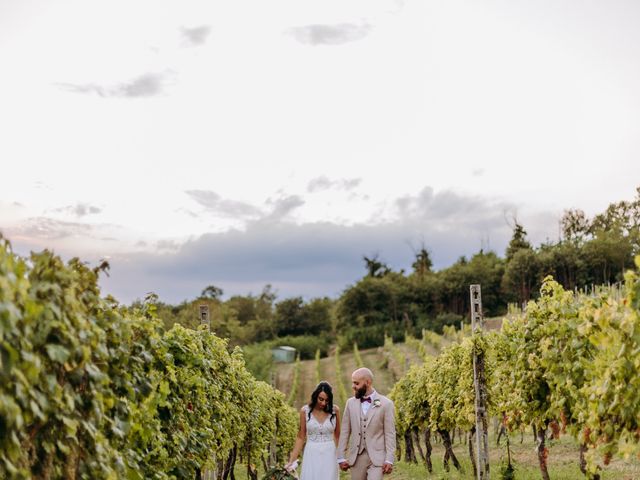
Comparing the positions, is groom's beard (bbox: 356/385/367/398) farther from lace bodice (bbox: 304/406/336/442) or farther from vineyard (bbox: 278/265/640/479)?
vineyard (bbox: 278/265/640/479)

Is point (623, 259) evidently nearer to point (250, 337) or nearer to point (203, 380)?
point (250, 337)

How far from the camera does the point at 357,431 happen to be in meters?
7.52

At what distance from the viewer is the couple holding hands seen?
7422mm

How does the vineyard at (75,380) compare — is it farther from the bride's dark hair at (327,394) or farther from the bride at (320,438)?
the bride's dark hair at (327,394)

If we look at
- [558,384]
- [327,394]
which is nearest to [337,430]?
[327,394]

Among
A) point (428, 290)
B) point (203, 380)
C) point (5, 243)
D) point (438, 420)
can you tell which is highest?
point (428, 290)

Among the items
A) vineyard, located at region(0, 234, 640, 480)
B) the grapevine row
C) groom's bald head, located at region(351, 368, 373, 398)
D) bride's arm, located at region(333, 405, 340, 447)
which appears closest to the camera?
vineyard, located at region(0, 234, 640, 480)

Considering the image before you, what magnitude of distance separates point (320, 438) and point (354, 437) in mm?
348

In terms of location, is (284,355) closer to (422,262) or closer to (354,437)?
(422,262)

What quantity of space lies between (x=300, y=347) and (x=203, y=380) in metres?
56.8

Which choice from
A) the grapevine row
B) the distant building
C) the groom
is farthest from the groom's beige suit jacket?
the distant building

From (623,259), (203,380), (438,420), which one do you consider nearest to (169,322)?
(623,259)

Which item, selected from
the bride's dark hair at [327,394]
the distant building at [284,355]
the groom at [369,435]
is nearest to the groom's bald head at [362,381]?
the groom at [369,435]

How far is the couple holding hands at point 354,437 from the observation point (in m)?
7.42
